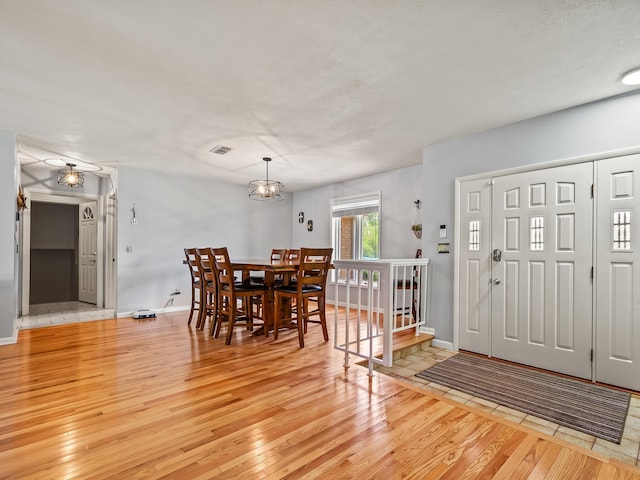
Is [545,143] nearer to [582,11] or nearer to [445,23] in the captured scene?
[582,11]

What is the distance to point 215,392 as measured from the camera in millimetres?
2381

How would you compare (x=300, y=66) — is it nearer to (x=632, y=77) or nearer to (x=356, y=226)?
(x=632, y=77)

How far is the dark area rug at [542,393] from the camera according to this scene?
2.11 metres

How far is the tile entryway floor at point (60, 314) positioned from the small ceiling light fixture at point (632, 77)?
6.46m

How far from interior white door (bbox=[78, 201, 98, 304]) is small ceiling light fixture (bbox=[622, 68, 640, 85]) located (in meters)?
7.27

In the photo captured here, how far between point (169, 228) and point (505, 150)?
16.5ft

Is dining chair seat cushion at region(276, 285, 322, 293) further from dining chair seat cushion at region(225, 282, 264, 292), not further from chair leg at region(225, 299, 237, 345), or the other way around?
chair leg at region(225, 299, 237, 345)

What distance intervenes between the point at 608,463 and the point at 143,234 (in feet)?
19.1

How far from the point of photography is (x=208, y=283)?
4.13 metres

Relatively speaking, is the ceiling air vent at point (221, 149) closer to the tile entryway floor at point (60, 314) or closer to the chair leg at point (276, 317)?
the chair leg at point (276, 317)

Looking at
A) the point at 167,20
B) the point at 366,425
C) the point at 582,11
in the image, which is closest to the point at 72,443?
the point at 366,425

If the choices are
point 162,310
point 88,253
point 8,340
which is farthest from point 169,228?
point 8,340

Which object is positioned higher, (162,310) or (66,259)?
(66,259)

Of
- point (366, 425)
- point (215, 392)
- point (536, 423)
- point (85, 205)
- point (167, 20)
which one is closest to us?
point (167, 20)
